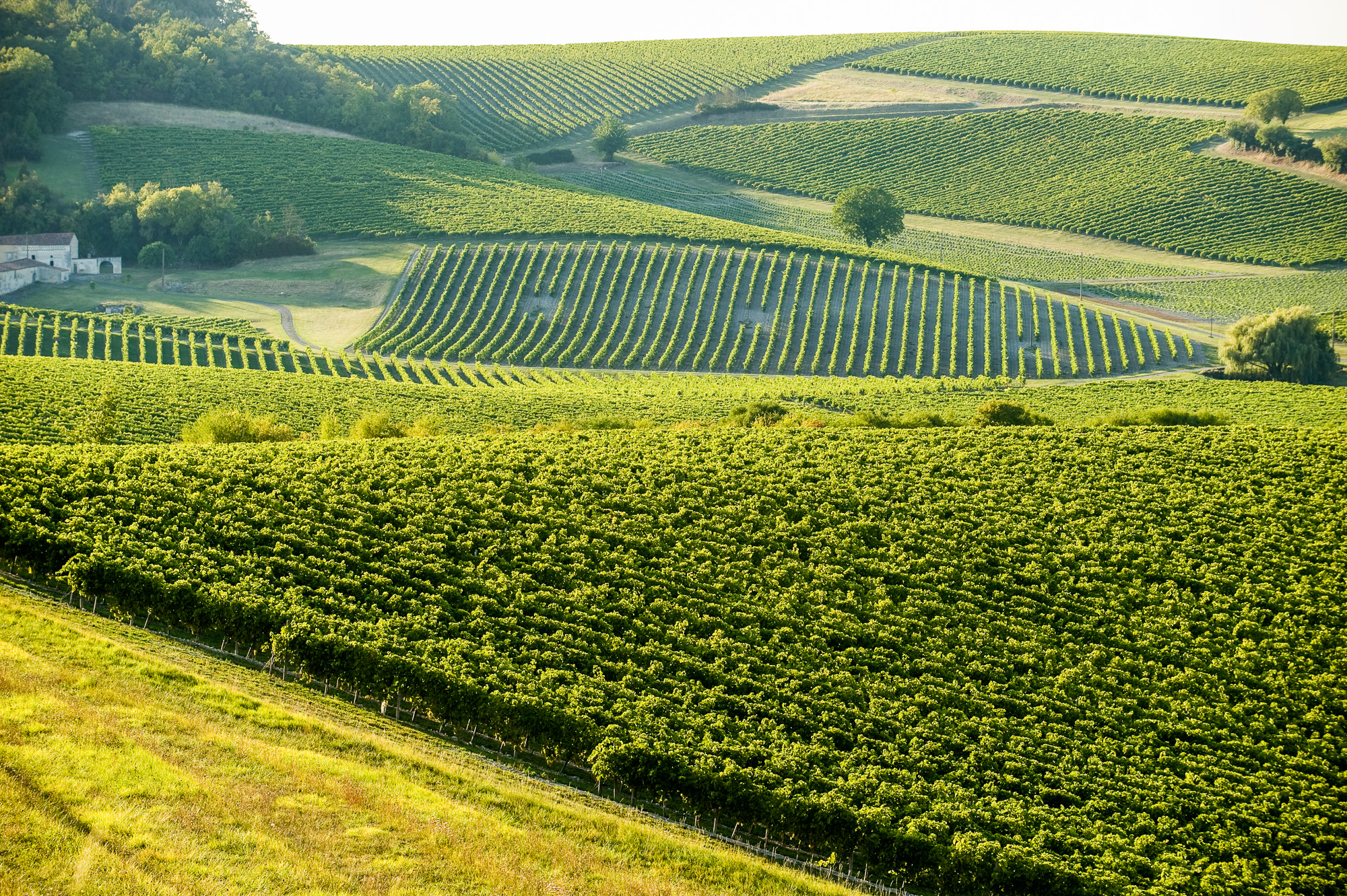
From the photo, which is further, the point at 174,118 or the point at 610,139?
the point at 610,139

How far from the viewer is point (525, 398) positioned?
209 ft

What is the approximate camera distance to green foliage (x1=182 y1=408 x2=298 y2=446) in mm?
46531

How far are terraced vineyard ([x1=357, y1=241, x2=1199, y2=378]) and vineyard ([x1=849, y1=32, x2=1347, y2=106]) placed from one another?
7661 cm

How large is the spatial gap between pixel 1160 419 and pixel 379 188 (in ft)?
275

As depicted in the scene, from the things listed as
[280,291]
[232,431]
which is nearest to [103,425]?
[232,431]

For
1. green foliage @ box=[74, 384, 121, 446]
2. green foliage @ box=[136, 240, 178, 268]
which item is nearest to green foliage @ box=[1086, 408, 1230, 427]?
green foliage @ box=[74, 384, 121, 446]

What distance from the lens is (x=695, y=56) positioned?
182m

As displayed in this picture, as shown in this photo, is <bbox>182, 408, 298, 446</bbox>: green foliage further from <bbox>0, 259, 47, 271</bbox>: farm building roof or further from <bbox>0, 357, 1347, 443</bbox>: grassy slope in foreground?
<bbox>0, 259, 47, 271</bbox>: farm building roof

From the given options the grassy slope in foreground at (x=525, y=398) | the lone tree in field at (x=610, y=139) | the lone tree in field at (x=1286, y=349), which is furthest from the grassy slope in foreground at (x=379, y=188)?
the lone tree in field at (x=1286, y=349)

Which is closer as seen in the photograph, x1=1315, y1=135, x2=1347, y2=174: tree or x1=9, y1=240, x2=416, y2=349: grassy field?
x1=9, y1=240, x2=416, y2=349: grassy field

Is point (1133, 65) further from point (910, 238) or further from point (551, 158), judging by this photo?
point (551, 158)

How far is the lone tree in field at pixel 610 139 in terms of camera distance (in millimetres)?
135625

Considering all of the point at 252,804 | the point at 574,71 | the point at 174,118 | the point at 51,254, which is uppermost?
the point at 574,71

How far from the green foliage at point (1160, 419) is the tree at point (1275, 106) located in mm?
89584
